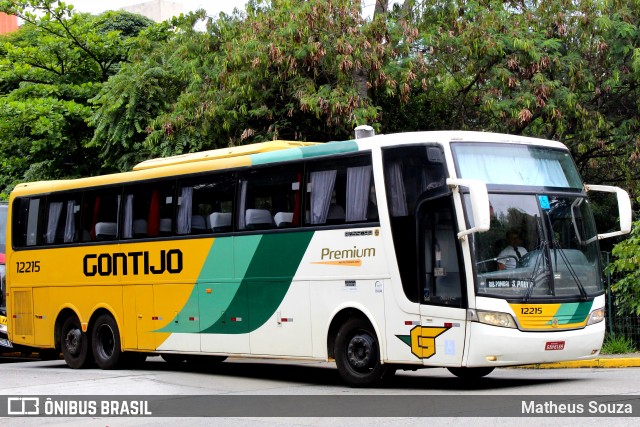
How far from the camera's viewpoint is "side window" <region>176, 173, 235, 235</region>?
51.3 feet

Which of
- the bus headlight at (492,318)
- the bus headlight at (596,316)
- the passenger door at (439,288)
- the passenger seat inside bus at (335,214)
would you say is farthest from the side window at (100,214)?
the bus headlight at (596,316)

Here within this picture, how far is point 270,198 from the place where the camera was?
14922 mm

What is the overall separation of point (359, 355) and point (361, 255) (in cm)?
135

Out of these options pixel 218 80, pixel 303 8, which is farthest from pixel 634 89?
pixel 218 80

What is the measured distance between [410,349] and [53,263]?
907 cm

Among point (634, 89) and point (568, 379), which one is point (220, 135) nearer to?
point (634, 89)

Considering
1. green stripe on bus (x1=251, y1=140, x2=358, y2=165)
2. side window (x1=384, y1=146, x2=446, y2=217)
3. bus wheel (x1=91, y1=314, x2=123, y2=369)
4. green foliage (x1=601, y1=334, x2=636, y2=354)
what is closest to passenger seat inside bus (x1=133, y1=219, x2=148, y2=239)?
bus wheel (x1=91, y1=314, x2=123, y2=369)

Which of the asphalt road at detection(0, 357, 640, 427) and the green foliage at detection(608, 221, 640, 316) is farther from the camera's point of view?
the green foliage at detection(608, 221, 640, 316)

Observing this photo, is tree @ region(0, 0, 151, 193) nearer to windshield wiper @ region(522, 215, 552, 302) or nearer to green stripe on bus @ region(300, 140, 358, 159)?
green stripe on bus @ region(300, 140, 358, 159)

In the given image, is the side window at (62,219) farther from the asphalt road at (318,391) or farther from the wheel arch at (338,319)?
the wheel arch at (338,319)

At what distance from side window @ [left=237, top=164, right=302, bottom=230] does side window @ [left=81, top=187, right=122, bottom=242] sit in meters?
3.51

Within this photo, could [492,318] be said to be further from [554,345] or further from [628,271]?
[628,271]

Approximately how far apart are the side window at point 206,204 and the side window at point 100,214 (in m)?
1.91

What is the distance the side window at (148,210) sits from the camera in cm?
1683
